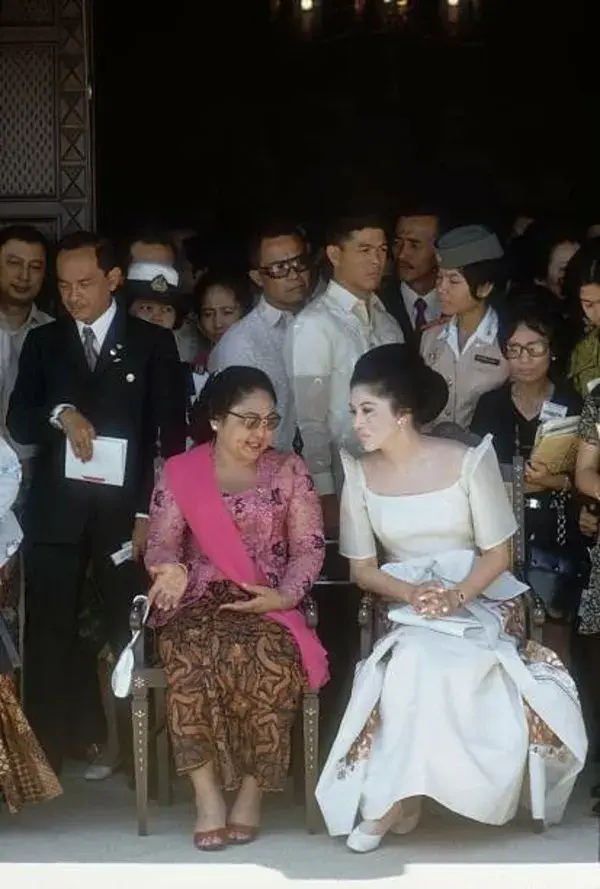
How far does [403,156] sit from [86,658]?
14.2 feet

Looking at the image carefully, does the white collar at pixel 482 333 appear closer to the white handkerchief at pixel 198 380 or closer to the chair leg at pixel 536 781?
the white handkerchief at pixel 198 380

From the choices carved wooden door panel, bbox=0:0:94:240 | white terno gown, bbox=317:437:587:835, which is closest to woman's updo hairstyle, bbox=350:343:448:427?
white terno gown, bbox=317:437:587:835

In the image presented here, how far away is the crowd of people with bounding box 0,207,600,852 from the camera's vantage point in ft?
16.4

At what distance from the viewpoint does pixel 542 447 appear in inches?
215

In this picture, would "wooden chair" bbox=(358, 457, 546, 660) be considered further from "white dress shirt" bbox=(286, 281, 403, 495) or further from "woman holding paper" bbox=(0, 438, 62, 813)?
"woman holding paper" bbox=(0, 438, 62, 813)

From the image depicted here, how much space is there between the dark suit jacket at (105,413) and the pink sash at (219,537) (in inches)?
13.8

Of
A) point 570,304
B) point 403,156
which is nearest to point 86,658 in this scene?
point 570,304

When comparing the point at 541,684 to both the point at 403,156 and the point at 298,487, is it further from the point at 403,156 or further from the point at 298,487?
the point at 403,156

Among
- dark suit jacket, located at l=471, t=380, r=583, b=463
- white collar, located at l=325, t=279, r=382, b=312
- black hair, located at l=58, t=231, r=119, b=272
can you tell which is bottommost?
dark suit jacket, located at l=471, t=380, r=583, b=463

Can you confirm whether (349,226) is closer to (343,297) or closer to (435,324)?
(343,297)

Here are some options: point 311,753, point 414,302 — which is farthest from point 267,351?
point 311,753

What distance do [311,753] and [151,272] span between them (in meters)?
1.73

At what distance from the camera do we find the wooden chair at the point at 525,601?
5.20 metres

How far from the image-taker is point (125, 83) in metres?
9.72
